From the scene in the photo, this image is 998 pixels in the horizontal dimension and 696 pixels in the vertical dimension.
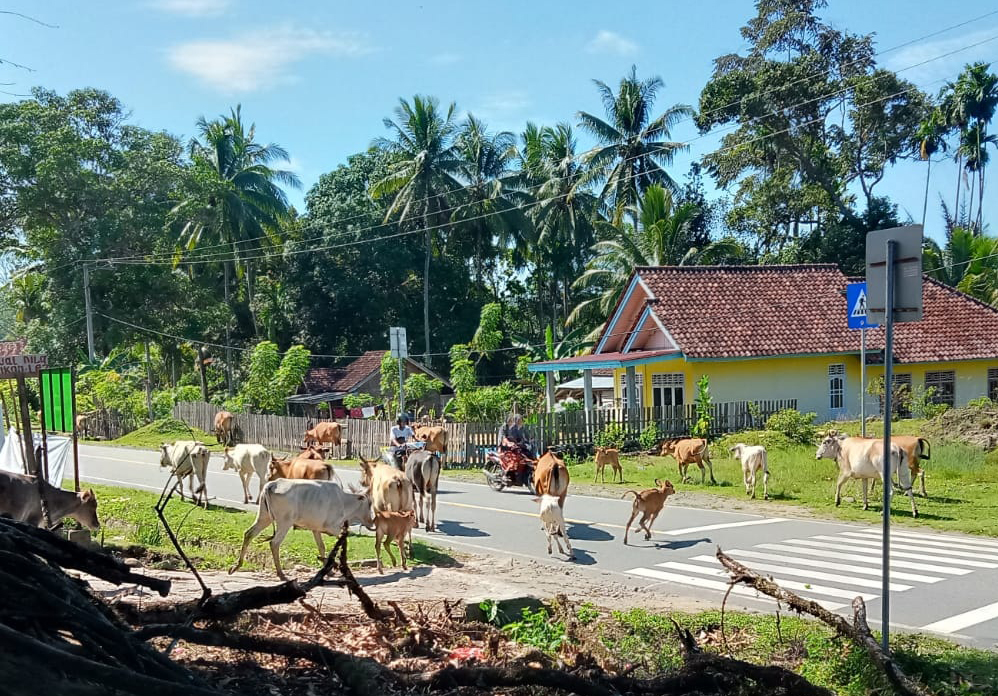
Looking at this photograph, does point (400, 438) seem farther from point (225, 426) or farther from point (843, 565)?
point (225, 426)

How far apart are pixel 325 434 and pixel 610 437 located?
30.5 ft

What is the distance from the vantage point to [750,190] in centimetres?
4994

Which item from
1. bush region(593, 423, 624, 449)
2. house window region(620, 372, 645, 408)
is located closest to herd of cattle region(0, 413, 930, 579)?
bush region(593, 423, 624, 449)

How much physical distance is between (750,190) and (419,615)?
45.5m

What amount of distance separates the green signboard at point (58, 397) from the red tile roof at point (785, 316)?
18.8 meters

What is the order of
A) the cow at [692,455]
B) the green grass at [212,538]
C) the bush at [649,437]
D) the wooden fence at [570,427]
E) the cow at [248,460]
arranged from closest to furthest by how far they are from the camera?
the green grass at [212,538], the cow at [248,460], the cow at [692,455], the wooden fence at [570,427], the bush at [649,437]

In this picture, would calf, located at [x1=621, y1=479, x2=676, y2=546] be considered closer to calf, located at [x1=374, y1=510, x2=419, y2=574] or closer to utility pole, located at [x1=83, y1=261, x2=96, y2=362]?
calf, located at [x1=374, y1=510, x2=419, y2=574]

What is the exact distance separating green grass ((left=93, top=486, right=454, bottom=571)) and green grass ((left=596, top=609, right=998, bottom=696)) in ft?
16.2

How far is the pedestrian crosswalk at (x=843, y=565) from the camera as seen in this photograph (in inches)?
438

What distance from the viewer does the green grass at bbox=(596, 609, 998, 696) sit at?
701 centimetres

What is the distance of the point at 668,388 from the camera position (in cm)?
3161

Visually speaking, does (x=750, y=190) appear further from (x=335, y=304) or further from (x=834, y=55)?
(x=335, y=304)

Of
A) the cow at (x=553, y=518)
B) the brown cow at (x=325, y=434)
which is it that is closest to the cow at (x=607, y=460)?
the cow at (x=553, y=518)

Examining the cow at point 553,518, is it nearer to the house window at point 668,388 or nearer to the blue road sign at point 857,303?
the blue road sign at point 857,303
